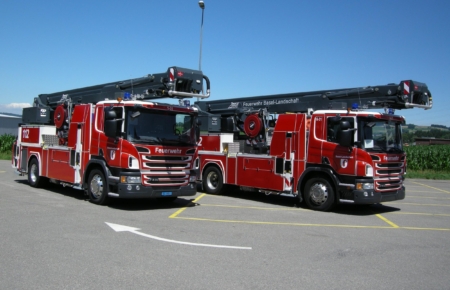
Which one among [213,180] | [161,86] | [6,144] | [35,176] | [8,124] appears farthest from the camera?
[8,124]

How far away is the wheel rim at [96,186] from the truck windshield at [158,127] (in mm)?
1743

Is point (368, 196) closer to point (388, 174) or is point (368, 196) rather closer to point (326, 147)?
point (388, 174)

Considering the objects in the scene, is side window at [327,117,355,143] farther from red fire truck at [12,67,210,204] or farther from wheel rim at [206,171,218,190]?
wheel rim at [206,171,218,190]

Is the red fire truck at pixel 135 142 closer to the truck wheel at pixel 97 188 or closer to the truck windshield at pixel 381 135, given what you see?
the truck wheel at pixel 97 188

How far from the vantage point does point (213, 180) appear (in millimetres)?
16125

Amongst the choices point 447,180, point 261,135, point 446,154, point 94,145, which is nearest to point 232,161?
point 261,135

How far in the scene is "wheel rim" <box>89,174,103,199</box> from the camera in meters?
11.9

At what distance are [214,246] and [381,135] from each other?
635 centimetres

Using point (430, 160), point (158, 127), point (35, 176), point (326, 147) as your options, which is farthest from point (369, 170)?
point (430, 160)

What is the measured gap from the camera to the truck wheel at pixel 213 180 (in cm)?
1566

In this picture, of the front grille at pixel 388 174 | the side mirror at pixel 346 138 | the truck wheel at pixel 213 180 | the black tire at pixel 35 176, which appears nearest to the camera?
A: the side mirror at pixel 346 138

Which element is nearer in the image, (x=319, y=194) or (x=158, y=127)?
(x=158, y=127)

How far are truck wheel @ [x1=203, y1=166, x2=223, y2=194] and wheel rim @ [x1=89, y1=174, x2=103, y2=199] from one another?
15.6 ft

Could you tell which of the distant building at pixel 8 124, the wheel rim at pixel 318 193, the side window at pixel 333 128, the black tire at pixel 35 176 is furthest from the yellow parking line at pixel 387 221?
the distant building at pixel 8 124
